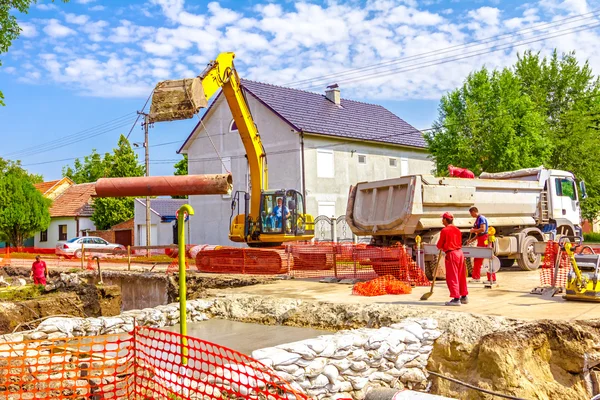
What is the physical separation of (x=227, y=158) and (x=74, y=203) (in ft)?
68.8

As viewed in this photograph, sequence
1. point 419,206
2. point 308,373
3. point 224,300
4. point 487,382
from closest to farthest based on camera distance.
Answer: point 308,373 → point 487,382 → point 224,300 → point 419,206

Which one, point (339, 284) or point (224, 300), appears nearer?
point (224, 300)

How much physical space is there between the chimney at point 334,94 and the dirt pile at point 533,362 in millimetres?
26772

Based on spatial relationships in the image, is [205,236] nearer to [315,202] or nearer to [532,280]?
[315,202]

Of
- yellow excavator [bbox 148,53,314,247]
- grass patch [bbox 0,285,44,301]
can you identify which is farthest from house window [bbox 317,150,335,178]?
grass patch [bbox 0,285,44,301]

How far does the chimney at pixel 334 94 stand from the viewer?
1321 inches

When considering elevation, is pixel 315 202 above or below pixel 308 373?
above

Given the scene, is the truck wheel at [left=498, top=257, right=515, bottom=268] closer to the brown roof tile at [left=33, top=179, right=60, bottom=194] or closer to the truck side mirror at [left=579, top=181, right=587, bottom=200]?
the truck side mirror at [left=579, top=181, right=587, bottom=200]

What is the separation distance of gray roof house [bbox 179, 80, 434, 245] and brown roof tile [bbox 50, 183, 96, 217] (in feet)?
52.4

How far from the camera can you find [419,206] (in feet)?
42.5

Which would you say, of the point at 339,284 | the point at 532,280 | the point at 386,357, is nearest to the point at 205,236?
→ the point at 339,284

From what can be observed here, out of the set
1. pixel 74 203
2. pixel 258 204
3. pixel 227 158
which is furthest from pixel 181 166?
pixel 258 204

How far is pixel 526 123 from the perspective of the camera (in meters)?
26.5

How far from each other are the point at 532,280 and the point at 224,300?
6927 mm
